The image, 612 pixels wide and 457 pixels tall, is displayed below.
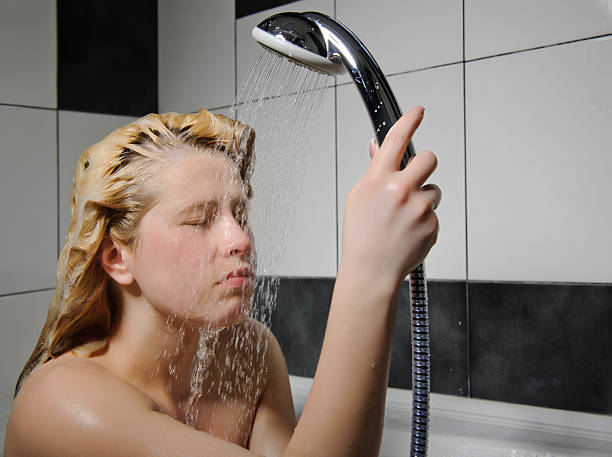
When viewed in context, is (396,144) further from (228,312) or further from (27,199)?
(27,199)

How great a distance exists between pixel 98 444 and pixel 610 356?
2.81 feet

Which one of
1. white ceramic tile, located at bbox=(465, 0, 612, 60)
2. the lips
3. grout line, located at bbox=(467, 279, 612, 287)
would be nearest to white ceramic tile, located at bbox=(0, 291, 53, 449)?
the lips

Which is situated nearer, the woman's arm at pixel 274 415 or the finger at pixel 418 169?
the finger at pixel 418 169

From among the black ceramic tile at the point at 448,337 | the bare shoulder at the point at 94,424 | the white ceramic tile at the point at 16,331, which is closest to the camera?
the bare shoulder at the point at 94,424

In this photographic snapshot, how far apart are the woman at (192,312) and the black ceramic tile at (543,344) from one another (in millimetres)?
424

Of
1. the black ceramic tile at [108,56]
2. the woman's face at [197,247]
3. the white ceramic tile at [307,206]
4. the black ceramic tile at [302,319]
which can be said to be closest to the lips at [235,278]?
the woman's face at [197,247]

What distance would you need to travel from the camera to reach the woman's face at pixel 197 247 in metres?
0.70

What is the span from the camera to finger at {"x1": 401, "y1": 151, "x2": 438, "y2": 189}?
50cm

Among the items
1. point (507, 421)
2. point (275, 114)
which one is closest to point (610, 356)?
point (507, 421)

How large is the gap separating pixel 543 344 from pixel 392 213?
27.1 inches

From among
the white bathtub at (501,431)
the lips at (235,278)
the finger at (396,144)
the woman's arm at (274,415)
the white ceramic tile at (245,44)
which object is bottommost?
the white bathtub at (501,431)

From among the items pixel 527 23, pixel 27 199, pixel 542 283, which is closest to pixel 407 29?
pixel 527 23

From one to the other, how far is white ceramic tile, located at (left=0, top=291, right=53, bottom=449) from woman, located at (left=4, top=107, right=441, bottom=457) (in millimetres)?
516

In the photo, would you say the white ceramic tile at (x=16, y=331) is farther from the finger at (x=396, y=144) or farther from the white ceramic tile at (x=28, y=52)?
the finger at (x=396, y=144)
